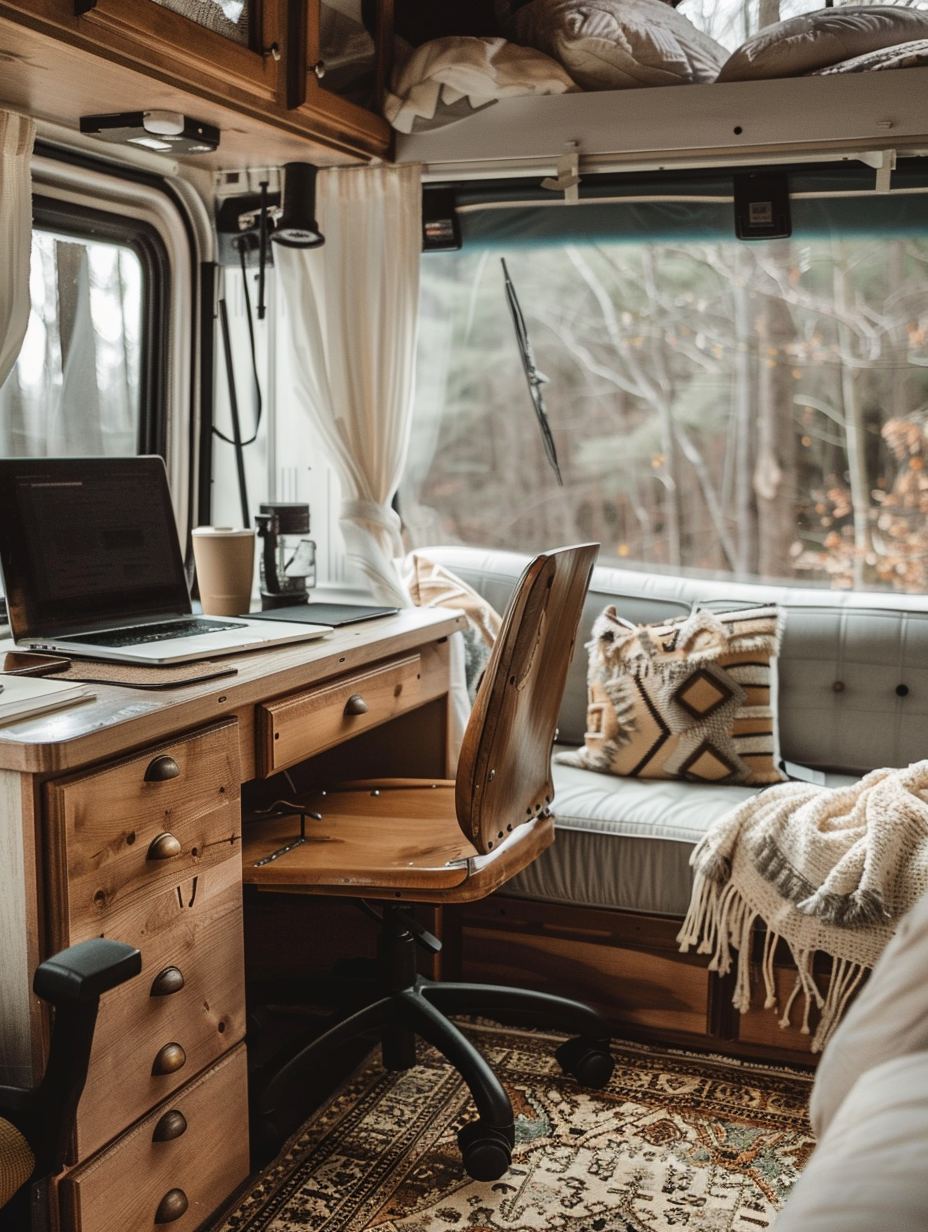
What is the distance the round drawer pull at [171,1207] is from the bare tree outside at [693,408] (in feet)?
6.71

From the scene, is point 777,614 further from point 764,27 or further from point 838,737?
point 764,27

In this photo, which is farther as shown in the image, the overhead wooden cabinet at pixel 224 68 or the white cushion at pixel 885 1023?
the overhead wooden cabinet at pixel 224 68

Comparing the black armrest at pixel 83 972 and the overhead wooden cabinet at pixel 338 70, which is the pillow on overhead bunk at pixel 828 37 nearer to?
the overhead wooden cabinet at pixel 338 70

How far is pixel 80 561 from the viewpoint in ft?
6.86

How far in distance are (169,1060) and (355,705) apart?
69cm

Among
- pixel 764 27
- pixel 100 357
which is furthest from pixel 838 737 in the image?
pixel 100 357

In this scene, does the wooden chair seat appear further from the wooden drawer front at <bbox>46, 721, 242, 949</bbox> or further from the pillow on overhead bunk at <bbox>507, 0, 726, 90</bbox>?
the pillow on overhead bunk at <bbox>507, 0, 726, 90</bbox>

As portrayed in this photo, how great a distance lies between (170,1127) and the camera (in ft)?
5.31

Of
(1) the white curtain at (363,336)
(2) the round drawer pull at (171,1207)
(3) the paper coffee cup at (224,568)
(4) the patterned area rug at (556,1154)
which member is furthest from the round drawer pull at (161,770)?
(1) the white curtain at (363,336)

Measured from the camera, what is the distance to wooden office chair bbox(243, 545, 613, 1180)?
1.84 metres

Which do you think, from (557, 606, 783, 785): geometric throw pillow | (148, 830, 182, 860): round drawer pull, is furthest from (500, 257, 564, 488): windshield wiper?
(148, 830, 182, 860): round drawer pull

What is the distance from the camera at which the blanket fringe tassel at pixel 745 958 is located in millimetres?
2160

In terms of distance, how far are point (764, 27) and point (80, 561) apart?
1.91 m

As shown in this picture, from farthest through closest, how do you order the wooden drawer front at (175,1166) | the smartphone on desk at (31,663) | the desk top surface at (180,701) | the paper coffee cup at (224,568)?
1. the paper coffee cup at (224,568)
2. the smartphone on desk at (31,663)
3. the wooden drawer front at (175,1166)
4. the desk top surface at (180,701)
